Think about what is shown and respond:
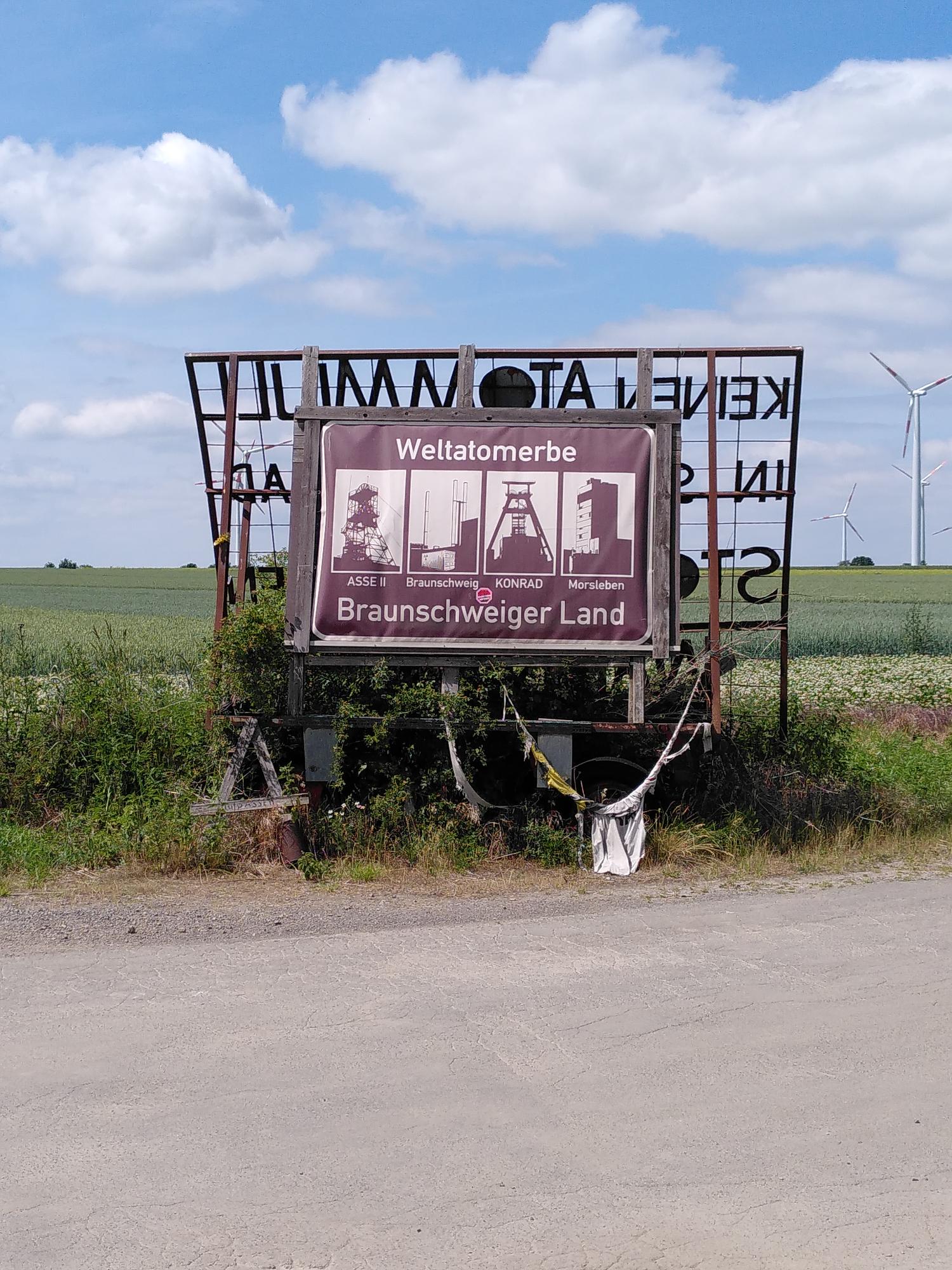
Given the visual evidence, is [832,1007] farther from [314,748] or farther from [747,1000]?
[314,748]

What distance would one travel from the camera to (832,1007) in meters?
5.51

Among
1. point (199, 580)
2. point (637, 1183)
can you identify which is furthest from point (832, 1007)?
point (199, 580)

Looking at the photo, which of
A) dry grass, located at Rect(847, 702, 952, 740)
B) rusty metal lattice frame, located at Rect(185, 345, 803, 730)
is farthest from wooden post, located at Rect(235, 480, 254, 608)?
dry grass, located at Rect(847, 702, 952, 740)

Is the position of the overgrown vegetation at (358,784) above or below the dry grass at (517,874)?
above

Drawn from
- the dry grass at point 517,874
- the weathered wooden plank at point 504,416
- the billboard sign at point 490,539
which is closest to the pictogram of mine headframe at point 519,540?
the billboard sign at point 490,539

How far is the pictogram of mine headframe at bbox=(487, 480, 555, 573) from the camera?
9.40 metres

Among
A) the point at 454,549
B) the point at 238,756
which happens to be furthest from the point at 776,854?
the point at 238,756

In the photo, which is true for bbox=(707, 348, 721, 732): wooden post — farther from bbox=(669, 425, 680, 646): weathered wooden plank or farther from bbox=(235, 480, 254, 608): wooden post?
bbox=(235, 480, 254, 608): wooden post

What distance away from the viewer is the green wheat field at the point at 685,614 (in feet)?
81.6

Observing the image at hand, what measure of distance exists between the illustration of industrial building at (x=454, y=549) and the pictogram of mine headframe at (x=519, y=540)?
0.16 m

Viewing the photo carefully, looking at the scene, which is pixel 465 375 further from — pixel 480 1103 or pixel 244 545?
pixel 480 1103

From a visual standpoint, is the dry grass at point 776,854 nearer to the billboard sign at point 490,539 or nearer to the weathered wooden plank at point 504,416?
the billboard sign at point 490,539

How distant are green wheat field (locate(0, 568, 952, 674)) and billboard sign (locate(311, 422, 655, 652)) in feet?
3.99

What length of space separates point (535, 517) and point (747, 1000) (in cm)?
471
